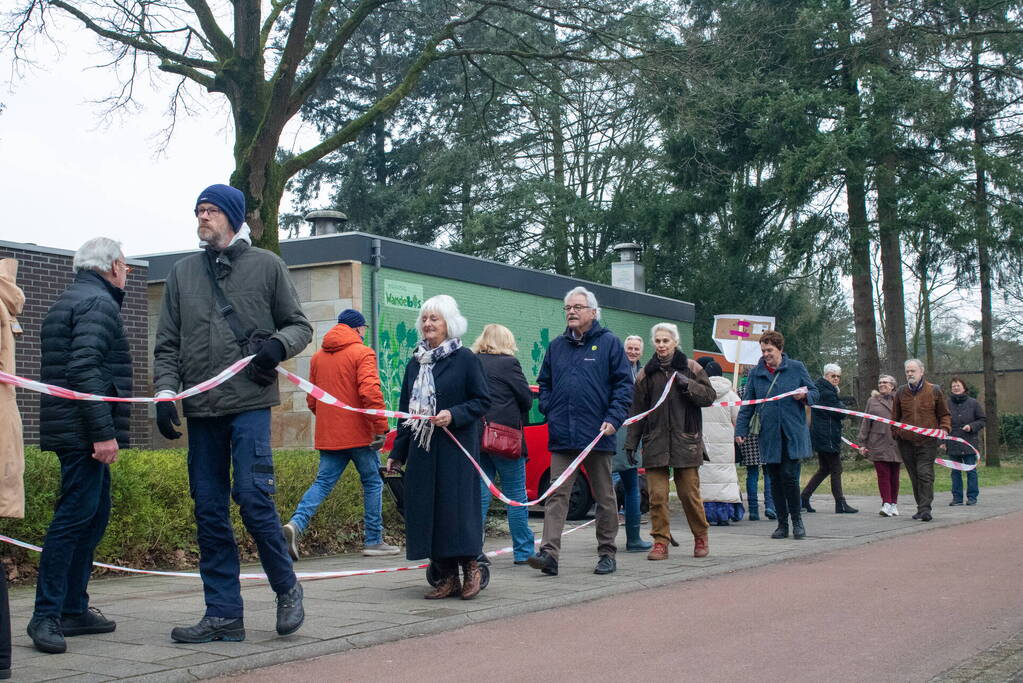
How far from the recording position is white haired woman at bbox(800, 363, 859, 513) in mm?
14031

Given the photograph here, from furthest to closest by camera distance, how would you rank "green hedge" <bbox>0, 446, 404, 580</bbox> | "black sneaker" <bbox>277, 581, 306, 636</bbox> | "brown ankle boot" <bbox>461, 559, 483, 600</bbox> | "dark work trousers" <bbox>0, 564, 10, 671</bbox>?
"green hedge" <bbox>0, 446, 404, 580</bbox>
"brown ankle boot" <bbox>461, 559, 483, 600</bbox>
"black sneaker" <bbox>277, 581, 306, 636</bbox>
"dark work trousers" <bbox>0, 564, 10, 671</bbox>

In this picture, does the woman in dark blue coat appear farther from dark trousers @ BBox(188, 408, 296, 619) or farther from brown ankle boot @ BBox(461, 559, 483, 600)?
dark trousers @ BBox(188, 408, 296, 619)

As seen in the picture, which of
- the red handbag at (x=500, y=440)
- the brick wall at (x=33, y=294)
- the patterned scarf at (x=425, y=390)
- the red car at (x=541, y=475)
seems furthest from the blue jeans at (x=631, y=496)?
the brick wall at (x=33, y=294)

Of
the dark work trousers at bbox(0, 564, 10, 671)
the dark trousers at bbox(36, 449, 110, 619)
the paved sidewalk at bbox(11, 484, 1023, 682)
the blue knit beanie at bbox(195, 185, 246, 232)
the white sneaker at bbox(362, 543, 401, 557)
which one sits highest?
the blue knit beanie at bbox(195, 185, 246, 232)

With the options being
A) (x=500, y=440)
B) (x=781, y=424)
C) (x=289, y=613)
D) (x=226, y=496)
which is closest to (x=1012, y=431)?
(x=781, y=424)

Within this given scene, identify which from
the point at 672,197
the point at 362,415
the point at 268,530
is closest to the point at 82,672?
the point at 268,530

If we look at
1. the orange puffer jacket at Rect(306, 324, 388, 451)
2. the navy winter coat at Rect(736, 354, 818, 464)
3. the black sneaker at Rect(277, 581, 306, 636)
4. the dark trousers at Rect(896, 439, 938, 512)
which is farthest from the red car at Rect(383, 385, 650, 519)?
the black sneaker at Rect(277, 581, 306, 636)

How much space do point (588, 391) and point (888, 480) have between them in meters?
7.08

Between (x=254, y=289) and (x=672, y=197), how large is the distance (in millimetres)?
23863

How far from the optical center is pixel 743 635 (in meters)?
6.24

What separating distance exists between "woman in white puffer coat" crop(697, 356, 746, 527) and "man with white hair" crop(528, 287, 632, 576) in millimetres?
4214

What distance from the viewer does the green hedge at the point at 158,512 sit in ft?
25.9

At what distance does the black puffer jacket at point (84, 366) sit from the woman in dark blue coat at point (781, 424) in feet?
22.5

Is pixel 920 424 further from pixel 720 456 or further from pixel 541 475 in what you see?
pixel 541 475
